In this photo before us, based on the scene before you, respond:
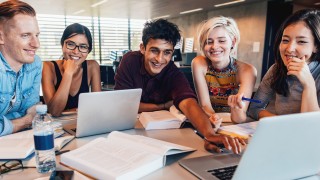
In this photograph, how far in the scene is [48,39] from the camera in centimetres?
877

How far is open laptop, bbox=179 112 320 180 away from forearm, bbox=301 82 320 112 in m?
0.61

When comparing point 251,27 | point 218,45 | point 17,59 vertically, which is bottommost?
point 17,59

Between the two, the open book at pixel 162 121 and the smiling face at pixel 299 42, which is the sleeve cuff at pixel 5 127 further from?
the smiling face at pixel 299 42

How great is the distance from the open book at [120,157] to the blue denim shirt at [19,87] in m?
0.56

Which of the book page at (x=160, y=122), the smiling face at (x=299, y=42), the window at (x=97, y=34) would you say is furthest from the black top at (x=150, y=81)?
the window at (x=97, y=34)

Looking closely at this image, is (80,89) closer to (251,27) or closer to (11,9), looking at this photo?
(11,9)

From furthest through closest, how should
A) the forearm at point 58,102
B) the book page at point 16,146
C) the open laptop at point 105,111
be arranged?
the forearm at point 58,102, the open laptop at point 105,111, the book page at point 16,146

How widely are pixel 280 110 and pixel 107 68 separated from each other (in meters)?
5.06

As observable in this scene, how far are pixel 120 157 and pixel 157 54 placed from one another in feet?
3.44

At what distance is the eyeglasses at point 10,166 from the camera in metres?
0.89

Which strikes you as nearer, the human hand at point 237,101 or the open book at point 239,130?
the open book at point 239,130

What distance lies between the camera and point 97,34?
945cm

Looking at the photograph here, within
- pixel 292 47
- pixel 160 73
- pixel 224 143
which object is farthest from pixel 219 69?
pixel 224 143

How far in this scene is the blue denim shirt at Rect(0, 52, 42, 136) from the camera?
143 cm
